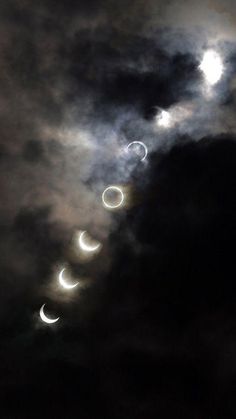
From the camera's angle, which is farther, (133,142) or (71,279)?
(71,279)

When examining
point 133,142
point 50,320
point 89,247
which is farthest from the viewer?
point 50,320

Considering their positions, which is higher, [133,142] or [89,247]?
[133,142]

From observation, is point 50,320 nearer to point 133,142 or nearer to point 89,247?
point 89,247

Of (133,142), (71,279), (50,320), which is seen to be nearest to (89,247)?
(71,279)

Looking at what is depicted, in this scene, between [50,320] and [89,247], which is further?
[50,320]

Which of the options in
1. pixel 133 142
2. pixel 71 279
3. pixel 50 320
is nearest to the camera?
pixel 133 142

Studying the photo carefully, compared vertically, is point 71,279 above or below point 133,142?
below

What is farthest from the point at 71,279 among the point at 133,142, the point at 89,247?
the point at 133,142

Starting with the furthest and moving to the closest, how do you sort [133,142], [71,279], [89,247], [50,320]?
[50,320] → [71,279] → [89,247] → [133,142]
